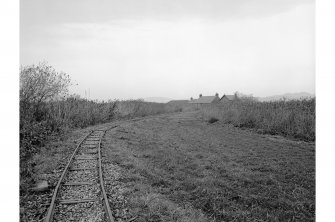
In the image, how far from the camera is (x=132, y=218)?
4.56 metres

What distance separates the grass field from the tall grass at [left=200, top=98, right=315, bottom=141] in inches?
159

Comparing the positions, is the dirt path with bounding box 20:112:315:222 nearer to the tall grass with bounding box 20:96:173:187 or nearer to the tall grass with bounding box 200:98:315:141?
the tall grass with bounding box 20:96:173:187

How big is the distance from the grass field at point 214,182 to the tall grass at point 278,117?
405 cm

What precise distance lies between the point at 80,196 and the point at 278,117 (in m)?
16.1

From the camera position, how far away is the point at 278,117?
1727 centimetres

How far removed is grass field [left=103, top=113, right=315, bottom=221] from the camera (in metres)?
5.27

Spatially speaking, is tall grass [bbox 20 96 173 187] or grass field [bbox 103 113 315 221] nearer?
grass field [bbox 103 113 315 221]

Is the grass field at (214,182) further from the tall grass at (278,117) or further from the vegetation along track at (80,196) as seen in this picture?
the tall grass at (278,117)

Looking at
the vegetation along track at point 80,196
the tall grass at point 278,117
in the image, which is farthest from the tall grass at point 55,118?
the tall grass at point 278,117

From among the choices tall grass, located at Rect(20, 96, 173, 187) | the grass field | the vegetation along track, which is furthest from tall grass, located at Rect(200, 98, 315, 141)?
the vegetation along track

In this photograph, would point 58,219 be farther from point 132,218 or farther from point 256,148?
point 256,148

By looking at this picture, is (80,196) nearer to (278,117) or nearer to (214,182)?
(214,182)

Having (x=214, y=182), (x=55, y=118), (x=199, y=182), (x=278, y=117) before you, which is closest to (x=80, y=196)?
(x=199, y=182)
